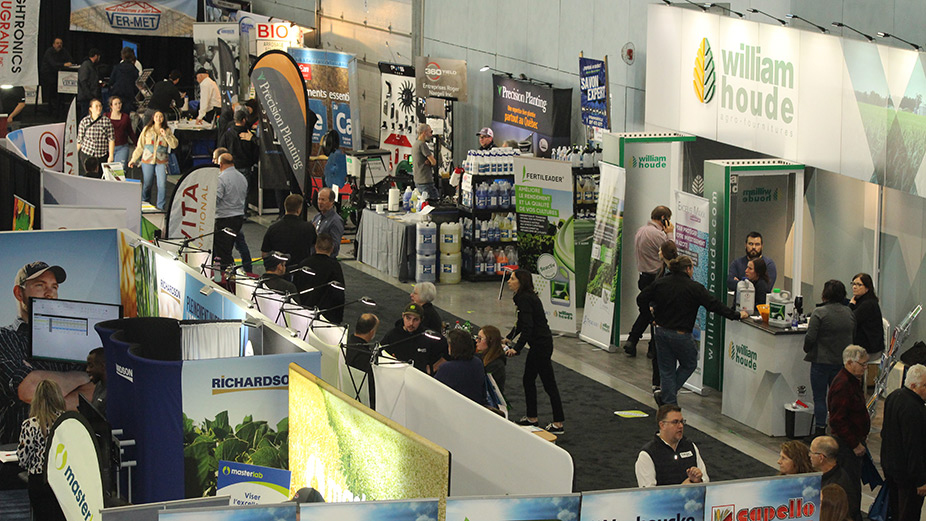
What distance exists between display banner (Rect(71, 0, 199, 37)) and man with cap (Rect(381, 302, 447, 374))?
18.8 m

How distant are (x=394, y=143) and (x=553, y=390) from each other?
8.63 m

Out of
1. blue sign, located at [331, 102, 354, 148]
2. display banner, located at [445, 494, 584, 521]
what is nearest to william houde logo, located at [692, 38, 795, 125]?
display banner, located at [445, 494, 584, 521]

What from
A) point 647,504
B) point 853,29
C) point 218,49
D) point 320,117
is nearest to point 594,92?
point 853,29

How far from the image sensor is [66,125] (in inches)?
487

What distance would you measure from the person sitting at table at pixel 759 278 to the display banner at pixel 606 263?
169 cm

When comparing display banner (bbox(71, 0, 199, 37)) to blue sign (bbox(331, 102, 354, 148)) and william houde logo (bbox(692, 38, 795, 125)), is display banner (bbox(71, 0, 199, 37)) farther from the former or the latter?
william houde logo (bbox(692, 38, 795, 125))

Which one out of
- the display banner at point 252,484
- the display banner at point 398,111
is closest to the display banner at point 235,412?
the display banner at point 252,484

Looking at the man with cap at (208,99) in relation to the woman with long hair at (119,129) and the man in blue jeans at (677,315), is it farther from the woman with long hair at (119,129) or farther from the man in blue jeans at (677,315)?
the man in blue jeans at (677,315)

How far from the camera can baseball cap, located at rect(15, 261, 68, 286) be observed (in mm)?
7602

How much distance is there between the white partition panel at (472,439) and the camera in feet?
14.2

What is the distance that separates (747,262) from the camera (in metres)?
8.95

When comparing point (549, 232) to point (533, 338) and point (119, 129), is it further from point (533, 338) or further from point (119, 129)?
point (119, 129)

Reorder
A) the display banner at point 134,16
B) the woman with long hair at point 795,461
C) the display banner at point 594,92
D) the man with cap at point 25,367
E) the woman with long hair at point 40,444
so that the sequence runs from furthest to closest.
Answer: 1. the display banner at point 134,16
2. the display banner at point 594,92
3. the man with cap at point 25,367
4. the woman with long hair at point 40,444
5. the woman with long hair at point 795,461

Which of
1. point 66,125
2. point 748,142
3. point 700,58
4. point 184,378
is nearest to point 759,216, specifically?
point 748,142
